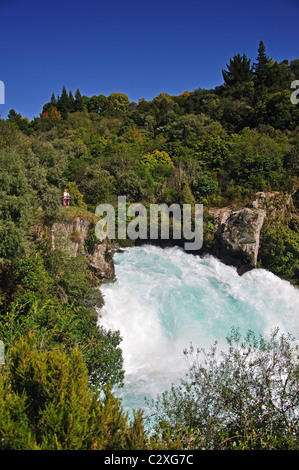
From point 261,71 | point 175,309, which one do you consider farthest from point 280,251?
point 261,71

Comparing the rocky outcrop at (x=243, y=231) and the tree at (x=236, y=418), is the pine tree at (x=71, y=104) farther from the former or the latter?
the tree at (x=236, y=418)

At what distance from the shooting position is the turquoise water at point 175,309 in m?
11.8

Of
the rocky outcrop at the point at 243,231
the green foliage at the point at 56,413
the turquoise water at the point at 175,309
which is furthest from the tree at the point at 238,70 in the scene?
the green foliage at the point at 56,413

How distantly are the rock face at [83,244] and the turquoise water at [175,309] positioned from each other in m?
1.14

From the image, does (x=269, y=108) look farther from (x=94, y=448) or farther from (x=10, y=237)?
(x=94, y=448)

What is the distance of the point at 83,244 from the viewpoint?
51.4 feet

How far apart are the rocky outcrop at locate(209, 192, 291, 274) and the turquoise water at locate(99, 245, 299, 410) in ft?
3.03

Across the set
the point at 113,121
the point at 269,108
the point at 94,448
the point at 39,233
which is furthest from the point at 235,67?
the point at 94,448

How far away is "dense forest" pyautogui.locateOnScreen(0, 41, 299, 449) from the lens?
4.94m

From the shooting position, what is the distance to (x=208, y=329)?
13742 millimetres

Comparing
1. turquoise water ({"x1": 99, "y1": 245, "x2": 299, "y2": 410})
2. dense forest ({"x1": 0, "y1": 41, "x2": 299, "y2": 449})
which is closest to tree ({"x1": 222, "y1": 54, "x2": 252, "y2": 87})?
dense forest ({"x1": 0, "y1": 41, "x2": 299, "y2": 449})

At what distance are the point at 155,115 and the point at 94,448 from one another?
4761cm

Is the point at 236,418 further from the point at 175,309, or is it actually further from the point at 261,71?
the point at 261,71
